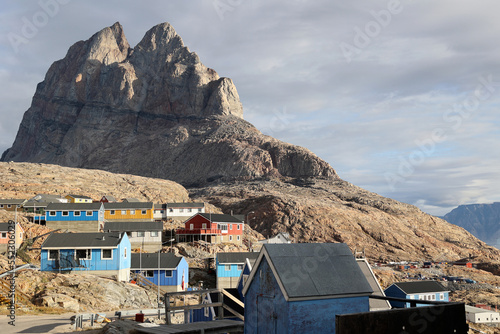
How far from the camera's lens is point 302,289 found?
13.6m

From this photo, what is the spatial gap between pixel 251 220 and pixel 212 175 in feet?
242

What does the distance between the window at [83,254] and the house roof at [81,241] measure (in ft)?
2.07

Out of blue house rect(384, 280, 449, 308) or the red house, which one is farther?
the red house

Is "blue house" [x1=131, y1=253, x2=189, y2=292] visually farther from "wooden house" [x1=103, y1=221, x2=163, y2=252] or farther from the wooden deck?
the wooden deck

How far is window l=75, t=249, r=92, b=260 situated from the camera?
166 ft

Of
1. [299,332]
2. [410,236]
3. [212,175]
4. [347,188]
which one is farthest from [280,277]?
[212,175]

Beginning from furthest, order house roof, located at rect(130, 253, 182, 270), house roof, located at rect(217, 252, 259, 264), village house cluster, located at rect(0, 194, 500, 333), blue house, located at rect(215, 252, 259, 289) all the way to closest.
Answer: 1. house roof, located at rect(217, 252, 259, 264)
2. blue house, located at rect(215, 252, 259, 289)
3. house roof, located at rect(130, 253, 182, 270)
4. village house cluster, located at rect(0, 194, 500, 333)

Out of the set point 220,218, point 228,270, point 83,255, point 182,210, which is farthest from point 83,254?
point 182,210

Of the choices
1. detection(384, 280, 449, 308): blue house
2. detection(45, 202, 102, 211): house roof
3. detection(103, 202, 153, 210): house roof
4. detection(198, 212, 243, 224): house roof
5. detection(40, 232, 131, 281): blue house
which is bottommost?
detection(384, 280, 449, 308): blue house

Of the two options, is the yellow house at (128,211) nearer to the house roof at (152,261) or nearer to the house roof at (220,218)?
the house roof at (220,218)

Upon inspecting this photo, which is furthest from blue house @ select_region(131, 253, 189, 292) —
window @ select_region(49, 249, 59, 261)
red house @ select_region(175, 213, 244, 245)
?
red house @ select_region(175, 213, 244, 245)

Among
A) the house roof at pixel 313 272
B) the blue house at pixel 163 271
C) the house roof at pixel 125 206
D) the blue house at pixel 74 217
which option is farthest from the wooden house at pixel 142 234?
the house roof at pixel 313 272

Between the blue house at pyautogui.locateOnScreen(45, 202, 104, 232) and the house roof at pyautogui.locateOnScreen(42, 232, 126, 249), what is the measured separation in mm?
21936

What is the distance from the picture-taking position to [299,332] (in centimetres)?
1331
